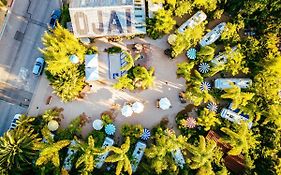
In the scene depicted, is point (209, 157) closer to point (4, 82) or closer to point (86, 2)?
point (86, 2)

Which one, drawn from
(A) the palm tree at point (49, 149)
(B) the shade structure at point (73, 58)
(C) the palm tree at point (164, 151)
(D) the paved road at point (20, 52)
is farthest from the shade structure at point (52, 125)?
(C) the palm tree at point (164, 151)

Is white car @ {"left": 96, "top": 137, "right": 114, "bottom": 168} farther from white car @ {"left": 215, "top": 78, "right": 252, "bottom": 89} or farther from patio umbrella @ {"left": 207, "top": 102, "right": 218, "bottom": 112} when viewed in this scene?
white car @ {"left": 215, "top": 78, "right": 252, "bottom": 89}

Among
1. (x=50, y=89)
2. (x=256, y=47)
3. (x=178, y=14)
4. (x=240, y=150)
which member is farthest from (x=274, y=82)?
(x=50, y=89)

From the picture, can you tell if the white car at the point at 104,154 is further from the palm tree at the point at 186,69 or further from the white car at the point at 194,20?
the white car at the point at 194,20

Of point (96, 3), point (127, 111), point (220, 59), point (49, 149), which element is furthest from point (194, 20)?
point (49, 149)

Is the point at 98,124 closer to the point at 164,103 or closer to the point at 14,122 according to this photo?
the point at 164,103

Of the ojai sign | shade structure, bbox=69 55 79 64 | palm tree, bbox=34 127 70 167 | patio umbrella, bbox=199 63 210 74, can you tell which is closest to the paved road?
shade structure, bbox=69 55 79 64
